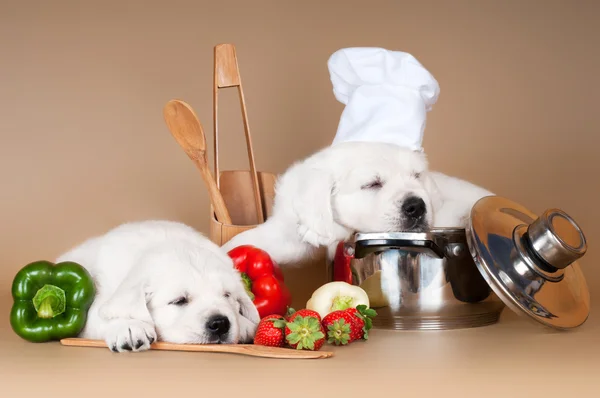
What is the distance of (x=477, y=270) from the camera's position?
14.4ft

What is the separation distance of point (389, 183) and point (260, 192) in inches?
50.8

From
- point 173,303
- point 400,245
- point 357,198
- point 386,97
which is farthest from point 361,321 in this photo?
point 386,97

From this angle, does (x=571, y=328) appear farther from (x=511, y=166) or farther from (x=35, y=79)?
(x=35, y=79)

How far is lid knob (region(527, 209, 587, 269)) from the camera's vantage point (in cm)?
402

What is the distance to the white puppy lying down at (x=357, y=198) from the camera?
4.58 m

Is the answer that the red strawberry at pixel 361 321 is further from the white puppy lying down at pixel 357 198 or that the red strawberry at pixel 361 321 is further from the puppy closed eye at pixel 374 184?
the puppy closed eye at pixel 374 184

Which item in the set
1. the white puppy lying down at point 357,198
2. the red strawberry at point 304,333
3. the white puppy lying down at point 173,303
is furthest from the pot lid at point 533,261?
the white puppy lying down at point 173,303

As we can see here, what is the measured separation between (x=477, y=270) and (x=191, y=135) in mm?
1872

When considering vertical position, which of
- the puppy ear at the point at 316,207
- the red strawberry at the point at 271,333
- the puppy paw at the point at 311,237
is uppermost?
the puppy ear at the point at 316,207

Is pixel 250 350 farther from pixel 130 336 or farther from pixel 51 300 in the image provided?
pixel 51 300

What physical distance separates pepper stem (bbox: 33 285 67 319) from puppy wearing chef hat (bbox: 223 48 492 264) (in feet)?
3.83

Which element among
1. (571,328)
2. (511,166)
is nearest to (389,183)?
(571,328)

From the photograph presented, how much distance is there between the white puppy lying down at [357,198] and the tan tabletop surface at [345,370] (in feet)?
2.20

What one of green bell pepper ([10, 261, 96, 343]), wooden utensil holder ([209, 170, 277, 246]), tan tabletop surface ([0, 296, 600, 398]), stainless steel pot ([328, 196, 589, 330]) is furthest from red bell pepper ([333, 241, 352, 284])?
green bell pepper ([10, 261, 96, 343])
